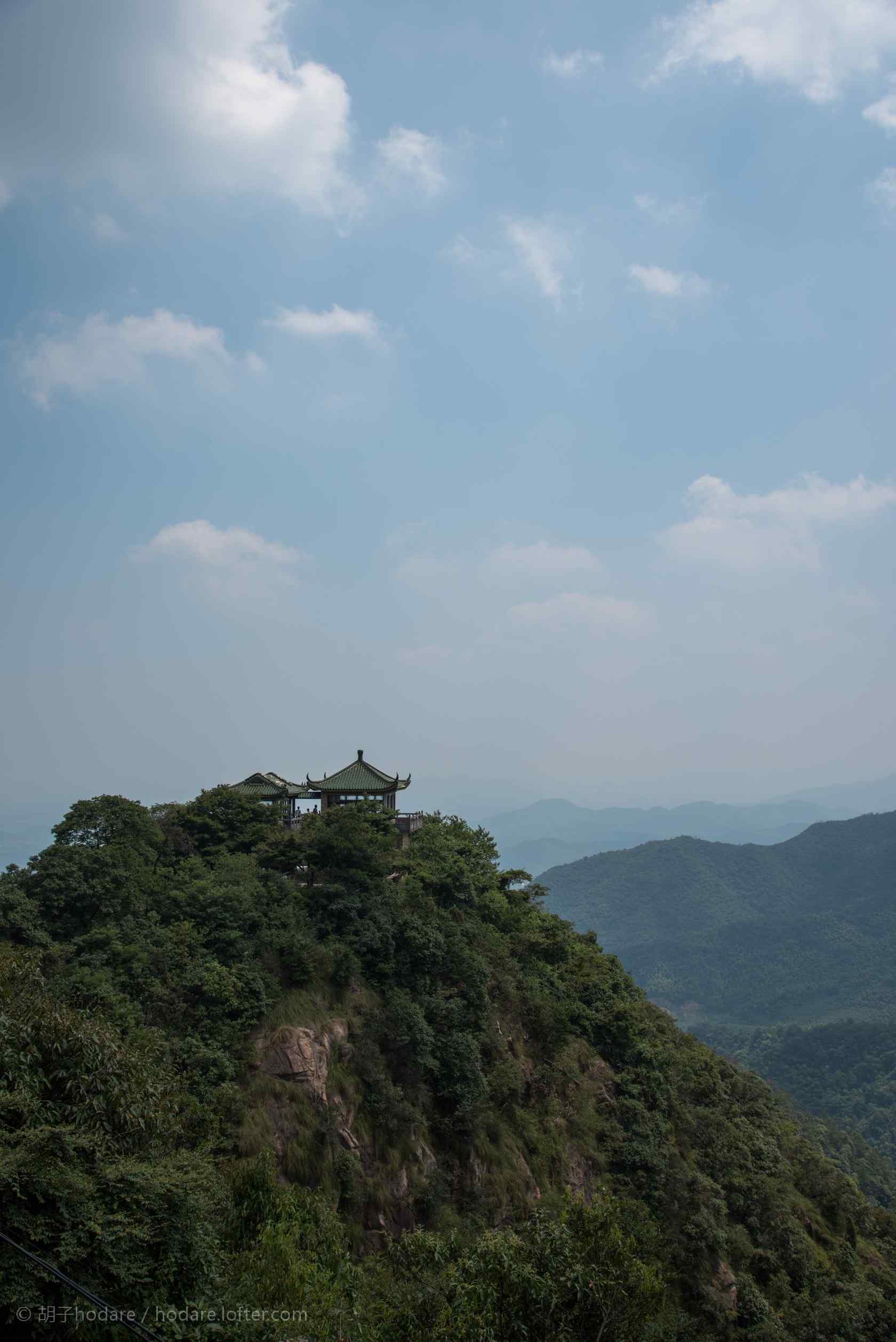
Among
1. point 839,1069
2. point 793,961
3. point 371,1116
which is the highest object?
point 371,1116

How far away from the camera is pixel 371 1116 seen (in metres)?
19.8

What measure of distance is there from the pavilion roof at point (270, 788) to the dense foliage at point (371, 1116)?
214cm

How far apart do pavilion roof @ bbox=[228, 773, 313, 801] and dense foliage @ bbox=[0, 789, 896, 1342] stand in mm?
2137

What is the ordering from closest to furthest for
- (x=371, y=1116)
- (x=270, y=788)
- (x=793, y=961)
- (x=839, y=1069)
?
(x=371, y=1116) → (x=270, y=788) → (x=839, y=1069) → (x=793, y=961)

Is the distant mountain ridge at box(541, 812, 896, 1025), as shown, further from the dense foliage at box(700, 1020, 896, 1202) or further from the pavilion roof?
the pavilion roof

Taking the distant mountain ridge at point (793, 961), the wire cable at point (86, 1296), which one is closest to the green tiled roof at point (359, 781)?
the wire cable at point (86, 1296)

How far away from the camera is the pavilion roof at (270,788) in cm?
2992

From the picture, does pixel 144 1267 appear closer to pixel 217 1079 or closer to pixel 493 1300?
pixel 493 1300

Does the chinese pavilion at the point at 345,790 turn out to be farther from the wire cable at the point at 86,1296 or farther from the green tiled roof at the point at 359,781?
the wire cable at the point at 86,1296

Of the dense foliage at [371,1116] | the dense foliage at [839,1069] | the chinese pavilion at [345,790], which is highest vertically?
the chinese pavilion at [345,790]

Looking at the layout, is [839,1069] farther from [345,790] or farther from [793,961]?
[345,790]

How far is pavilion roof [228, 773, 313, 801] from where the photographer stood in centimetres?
2992

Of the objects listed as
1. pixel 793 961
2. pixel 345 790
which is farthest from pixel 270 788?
pixel 793 961

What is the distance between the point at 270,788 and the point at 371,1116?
14.2 metres
